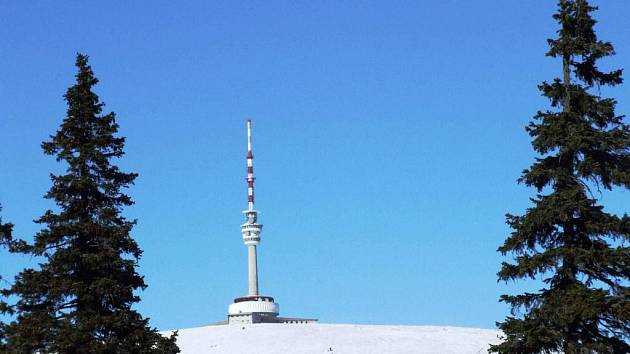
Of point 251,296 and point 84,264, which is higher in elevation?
point 251,296

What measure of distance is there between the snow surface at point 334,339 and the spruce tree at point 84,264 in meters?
56.5

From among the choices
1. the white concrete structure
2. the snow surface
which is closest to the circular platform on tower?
the white concrete structure

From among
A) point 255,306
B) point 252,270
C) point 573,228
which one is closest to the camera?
point 573,228

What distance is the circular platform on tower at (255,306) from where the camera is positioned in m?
144

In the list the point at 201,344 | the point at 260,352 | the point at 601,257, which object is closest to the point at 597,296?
the point at 601,257

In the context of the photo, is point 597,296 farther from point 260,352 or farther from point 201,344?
point 201,344

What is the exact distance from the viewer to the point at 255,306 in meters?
145

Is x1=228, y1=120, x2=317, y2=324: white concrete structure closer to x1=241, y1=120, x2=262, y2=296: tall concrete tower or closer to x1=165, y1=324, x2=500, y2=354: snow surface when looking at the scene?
x1=241, y1=120, x2=262, y2=296: tall concrete tower

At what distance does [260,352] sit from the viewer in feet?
286

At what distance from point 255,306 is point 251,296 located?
3717mm

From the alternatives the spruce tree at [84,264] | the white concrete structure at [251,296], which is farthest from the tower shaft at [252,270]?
the spruce tree at [84,264]

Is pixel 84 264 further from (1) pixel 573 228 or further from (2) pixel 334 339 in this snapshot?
(2) pixel 334 339

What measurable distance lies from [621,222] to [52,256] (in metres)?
15.6

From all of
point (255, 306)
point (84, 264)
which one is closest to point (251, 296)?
point (255, 306)
